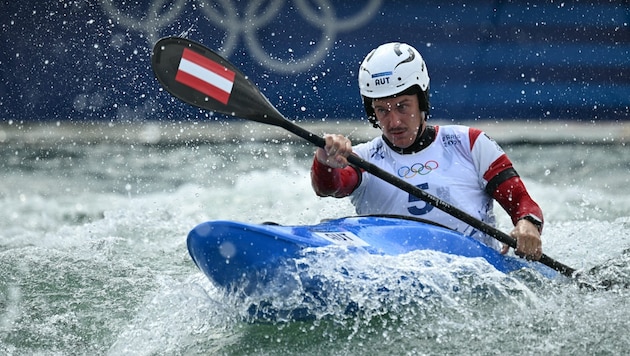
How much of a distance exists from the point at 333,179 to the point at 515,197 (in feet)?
3.15

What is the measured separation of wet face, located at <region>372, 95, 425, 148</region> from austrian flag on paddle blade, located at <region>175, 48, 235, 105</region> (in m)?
0.78

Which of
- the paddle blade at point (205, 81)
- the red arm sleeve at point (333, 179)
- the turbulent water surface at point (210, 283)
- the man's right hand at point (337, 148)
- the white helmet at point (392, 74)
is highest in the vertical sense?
the white helmet at point (392, 74)

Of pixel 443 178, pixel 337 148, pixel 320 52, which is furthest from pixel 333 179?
pixel 320 52

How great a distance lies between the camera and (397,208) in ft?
17.9

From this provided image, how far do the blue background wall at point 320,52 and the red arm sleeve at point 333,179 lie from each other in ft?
16.7

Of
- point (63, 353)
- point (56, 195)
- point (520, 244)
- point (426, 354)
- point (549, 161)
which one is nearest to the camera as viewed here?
point (426, 354)

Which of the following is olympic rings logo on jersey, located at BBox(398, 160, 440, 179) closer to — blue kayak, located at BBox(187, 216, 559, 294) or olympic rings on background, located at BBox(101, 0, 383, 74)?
blue kayak, located at BBox(187, 216, 559, 294)

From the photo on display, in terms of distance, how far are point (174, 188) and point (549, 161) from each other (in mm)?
3845

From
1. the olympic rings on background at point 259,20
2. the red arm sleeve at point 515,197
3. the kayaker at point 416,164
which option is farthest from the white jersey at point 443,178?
the olympic rings on background at point 259,20

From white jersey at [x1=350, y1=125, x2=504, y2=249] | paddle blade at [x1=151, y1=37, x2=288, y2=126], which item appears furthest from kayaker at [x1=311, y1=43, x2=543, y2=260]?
paddle blade at [x1=151, y1=37, x2=288, y2=126]

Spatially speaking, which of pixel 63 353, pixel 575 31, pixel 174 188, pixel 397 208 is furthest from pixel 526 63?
pixel 63 353

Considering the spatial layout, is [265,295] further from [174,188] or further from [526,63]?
[526,63]

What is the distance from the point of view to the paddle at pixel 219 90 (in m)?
5.10

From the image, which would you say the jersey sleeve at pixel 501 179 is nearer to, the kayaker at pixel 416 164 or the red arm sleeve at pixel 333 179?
the kayaker at pixel 416 164
